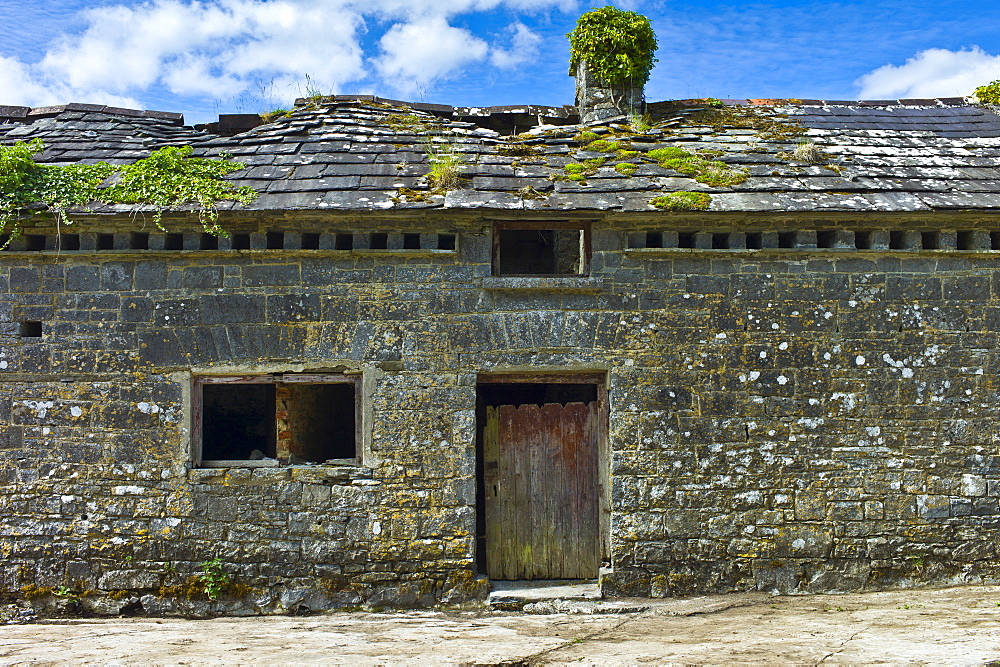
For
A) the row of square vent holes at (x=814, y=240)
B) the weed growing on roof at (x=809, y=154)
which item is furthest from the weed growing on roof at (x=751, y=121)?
the row of square vent holes at (x=814, y=240)

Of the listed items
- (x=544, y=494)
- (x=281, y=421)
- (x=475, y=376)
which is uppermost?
(x=475, y=376)

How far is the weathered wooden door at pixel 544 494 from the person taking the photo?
720 cm

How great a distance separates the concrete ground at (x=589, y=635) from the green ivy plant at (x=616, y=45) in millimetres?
6042

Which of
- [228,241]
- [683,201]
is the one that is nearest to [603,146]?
[683,201]

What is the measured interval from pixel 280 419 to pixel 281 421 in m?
0.03

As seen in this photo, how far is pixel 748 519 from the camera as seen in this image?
6781 mm

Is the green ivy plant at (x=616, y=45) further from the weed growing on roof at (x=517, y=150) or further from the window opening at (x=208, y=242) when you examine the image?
the window opening at (x=208, y=242)

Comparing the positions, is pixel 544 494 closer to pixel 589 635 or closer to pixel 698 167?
pixel 589 635

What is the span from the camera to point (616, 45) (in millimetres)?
9266

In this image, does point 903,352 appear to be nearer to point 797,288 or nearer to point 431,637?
point 797,288

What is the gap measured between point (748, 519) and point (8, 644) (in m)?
5.93

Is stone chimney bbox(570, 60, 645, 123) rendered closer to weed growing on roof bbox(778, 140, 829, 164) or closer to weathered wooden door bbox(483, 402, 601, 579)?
weed growing on roof bbox(778, 140, 829, 164)

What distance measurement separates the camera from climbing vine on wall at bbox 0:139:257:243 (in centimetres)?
668

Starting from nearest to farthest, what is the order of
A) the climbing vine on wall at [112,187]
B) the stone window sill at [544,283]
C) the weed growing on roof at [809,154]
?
1. the climbing vine on wall at [112,187]
2. the stone window sill at [544,283]
3. the weed growing on roof at [809,154]
